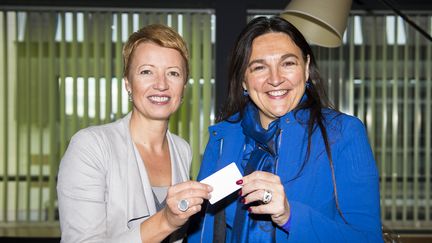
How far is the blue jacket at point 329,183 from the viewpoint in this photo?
1345 millimetres

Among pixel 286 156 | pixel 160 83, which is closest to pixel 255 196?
pixel 286 156

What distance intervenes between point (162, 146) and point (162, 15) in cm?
429

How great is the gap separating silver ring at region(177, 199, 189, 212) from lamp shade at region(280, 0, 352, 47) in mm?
1580

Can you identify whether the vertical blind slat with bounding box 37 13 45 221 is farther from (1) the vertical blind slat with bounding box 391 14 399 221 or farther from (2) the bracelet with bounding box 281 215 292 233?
(2) the bracelet with bounding box 281 215 292 233

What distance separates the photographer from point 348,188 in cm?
141

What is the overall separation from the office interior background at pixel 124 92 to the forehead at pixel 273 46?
14.1 ft

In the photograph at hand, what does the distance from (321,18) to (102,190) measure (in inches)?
61.4

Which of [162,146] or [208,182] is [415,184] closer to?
[162,146]

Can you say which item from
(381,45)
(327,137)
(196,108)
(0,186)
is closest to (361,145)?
(327,137)

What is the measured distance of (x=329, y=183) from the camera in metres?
1.45

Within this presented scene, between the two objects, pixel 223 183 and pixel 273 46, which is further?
pixel 273 46

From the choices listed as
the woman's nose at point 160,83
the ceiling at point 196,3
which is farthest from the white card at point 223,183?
the ceiling at point 196,3

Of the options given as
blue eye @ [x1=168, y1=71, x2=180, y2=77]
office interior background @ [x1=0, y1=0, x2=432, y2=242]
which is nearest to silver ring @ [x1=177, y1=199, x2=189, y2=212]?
blue eye @ [x1=168, y1=71, x2=180, y2=77]

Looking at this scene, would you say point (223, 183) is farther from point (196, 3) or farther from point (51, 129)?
point (51, 129)
